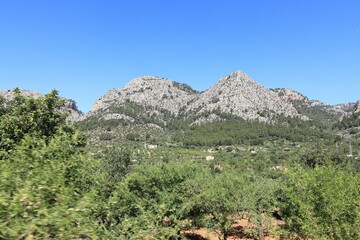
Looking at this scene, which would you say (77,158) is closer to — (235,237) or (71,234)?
(71,234)

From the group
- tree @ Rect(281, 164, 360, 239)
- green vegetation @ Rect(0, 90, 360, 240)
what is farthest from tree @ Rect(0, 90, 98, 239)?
tree @ Rect(281, 164, 360, 239)

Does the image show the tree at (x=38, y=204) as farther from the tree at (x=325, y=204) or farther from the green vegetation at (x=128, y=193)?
the tree at (x=325, y=204)

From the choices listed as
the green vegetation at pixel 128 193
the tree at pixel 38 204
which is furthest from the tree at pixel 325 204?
the tree at pixel 38 204

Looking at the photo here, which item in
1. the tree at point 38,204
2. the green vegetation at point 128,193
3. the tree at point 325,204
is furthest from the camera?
the tree at point 325,204

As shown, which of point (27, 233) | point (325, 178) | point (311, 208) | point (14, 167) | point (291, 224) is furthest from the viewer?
point (291, 224)

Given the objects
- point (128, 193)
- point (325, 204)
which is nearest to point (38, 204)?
point (128, 193)

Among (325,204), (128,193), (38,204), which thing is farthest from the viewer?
(128,193)

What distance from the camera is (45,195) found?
715 centimetres

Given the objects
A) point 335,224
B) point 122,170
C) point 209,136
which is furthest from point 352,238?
point 209,136

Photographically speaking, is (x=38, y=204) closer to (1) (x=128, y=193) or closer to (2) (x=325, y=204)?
(1) (x=128, y=193)

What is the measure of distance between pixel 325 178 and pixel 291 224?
5345 millimetres

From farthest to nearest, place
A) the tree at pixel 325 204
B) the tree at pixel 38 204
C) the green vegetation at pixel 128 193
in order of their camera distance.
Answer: the tree at pixel 325 204 < the green vegetation at pixel 128 193 < the tree at pixel 38 204

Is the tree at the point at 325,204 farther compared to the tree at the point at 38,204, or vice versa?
the tree at the point at 325,204

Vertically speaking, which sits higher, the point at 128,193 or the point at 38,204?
the point at 128,193
